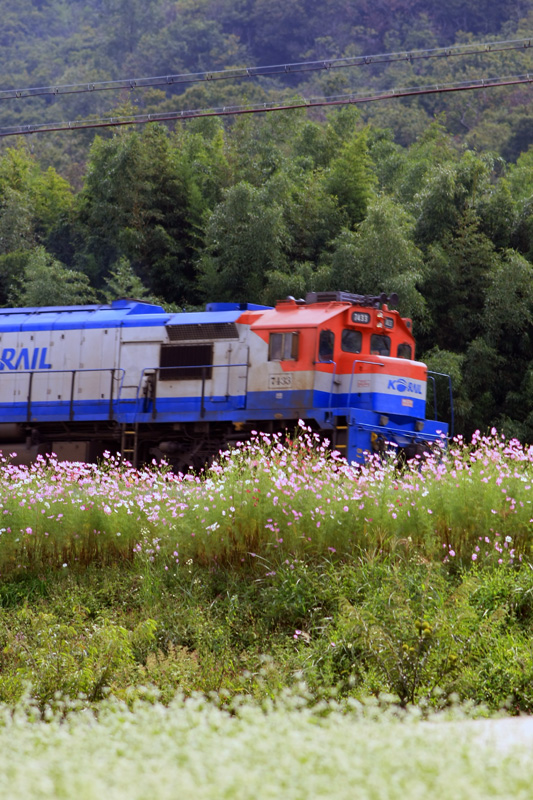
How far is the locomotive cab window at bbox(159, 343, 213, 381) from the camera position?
17.0m

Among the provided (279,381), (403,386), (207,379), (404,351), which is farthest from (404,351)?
(207,379)

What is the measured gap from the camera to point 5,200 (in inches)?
1462

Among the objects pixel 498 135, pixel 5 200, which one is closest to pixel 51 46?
pixel 498 135

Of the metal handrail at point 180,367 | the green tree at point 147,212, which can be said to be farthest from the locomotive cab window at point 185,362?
the green tree at point 147,212

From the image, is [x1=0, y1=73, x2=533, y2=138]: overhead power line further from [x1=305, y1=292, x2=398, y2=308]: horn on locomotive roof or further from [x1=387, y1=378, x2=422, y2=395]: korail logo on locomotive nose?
[x1=387, y1=378, x2=422, y2=395]: korail logo on locomotive nose

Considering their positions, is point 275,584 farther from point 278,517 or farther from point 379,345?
point 379,345

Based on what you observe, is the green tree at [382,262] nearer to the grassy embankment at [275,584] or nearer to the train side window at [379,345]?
the train side window at [379,345]

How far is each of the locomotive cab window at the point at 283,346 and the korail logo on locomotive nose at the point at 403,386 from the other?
1.70 m

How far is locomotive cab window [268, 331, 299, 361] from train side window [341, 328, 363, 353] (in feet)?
2.71

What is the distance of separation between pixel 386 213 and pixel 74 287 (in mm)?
10517

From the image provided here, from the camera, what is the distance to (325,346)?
53.2 ft

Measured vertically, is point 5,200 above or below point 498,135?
below

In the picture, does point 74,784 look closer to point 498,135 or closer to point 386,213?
point 386,213

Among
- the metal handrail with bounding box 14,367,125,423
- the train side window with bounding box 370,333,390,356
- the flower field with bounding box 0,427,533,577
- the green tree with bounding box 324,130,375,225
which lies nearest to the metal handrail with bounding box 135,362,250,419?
the metal handrail with bounding box 14,367,125,423
